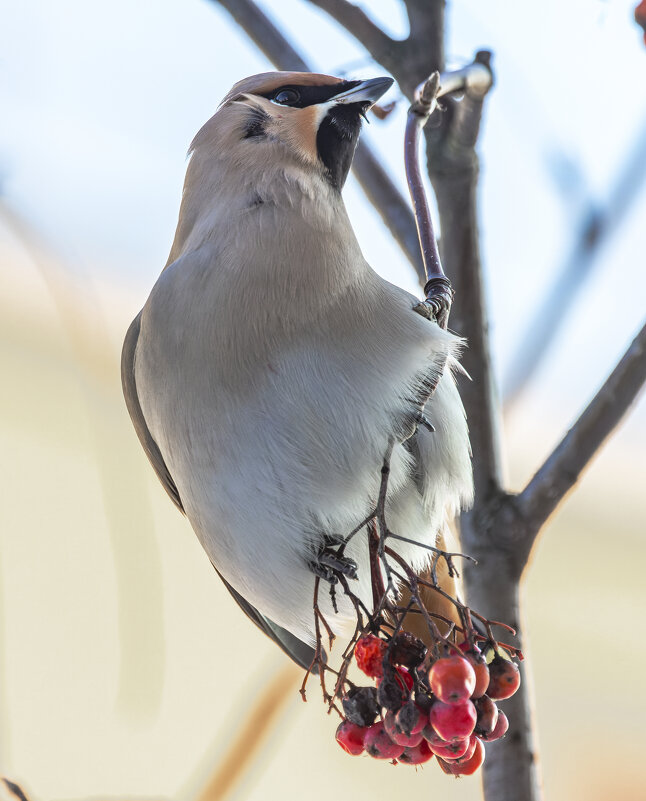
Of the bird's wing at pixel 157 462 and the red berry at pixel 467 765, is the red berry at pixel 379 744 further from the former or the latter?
the bird's wing at pixel 157 462

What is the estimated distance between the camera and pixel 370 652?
101 centimetres

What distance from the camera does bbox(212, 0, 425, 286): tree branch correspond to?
1.68 metres

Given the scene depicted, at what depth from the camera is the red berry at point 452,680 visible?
2.91 ft

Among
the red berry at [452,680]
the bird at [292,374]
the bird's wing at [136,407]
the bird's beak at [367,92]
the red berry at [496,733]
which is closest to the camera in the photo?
the red berry at [452,680]

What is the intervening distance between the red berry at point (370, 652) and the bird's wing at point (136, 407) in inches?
18.5

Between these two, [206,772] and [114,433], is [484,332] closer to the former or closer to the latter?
[206,772]

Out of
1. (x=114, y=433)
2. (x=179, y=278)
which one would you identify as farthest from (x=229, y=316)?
(x=114, y=433)

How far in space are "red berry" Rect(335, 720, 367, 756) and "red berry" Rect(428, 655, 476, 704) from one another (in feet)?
0.50

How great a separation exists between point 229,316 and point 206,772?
1.12 metres

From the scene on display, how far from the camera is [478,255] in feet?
5.09

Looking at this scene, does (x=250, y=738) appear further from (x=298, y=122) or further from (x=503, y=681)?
(x=298, y=122)

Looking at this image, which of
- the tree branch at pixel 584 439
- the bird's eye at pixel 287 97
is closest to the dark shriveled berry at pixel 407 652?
the tree branch at pixel 584 439

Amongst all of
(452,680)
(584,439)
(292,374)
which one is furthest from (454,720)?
(584,439)

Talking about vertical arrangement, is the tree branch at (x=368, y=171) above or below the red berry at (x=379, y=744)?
above
